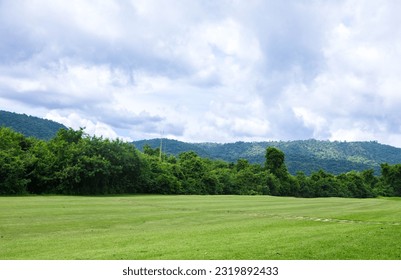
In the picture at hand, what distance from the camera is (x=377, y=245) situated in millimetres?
15438

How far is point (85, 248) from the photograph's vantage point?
16.1 metres

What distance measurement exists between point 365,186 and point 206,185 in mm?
75423

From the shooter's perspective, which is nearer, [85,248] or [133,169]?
[85,248]

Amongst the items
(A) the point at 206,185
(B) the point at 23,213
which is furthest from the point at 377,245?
(A) the point at 206,185

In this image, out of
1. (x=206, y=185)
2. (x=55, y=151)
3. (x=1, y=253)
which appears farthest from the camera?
(x=206, y=185)

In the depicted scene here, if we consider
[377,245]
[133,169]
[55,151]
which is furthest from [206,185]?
[377,245]

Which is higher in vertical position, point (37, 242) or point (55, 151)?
point (55, 151)
